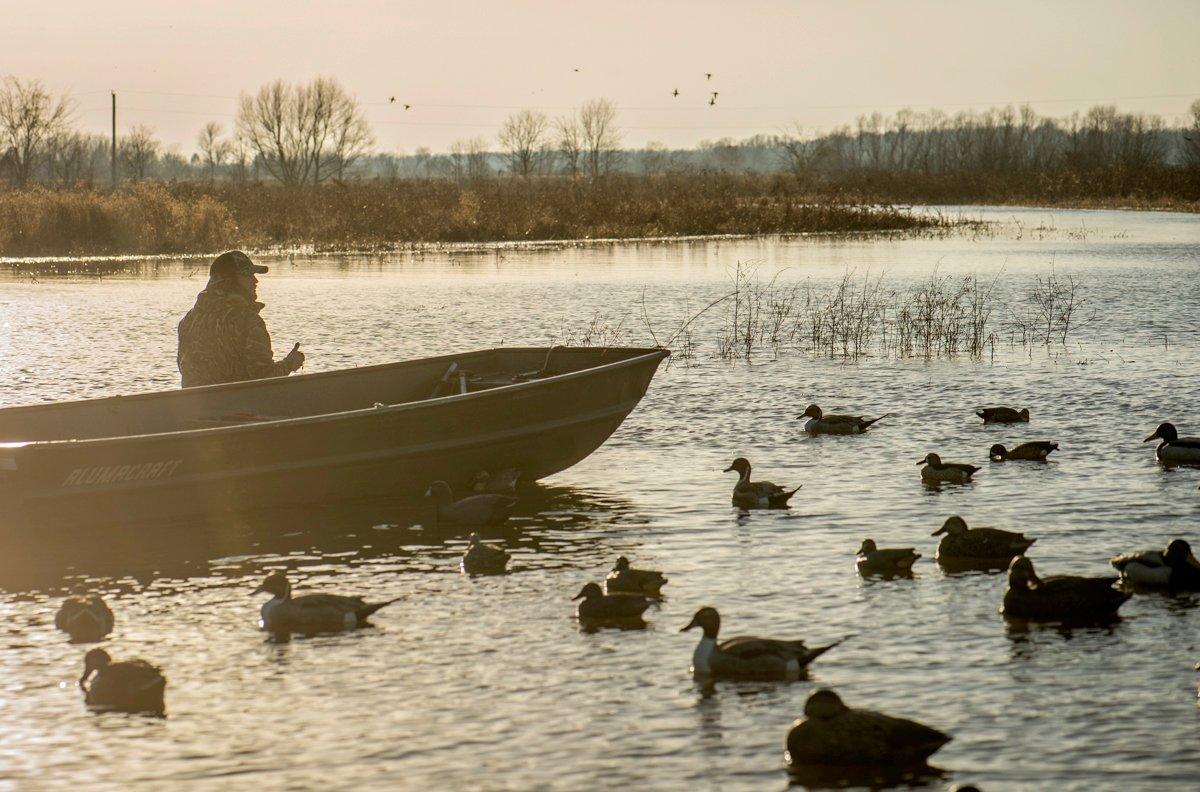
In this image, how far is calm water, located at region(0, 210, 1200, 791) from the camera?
853 centimetres

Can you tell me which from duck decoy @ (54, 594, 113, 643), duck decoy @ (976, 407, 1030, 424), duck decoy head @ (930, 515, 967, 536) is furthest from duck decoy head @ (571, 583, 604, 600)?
duck decoy @ (976, 407, 1030, 424)

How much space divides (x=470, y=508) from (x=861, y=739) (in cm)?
656

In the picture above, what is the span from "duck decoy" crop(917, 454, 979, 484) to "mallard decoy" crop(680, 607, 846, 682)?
6.18 meters

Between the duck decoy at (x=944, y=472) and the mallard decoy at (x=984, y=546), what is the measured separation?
305cm

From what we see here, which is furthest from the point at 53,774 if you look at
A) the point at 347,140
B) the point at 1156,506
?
the point at 347,140

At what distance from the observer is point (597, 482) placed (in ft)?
53.3

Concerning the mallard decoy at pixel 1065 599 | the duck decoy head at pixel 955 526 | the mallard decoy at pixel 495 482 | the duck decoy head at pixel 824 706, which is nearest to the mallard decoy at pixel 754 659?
the duck decoy head at pixel 824 706

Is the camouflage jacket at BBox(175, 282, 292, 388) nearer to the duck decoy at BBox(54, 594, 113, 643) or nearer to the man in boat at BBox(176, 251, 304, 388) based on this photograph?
the man in boat at BBox(176, 251, 304, 388)

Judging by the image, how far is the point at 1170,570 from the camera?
11297 millimetres

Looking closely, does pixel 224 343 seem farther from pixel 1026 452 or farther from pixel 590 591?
pixel 1026 452

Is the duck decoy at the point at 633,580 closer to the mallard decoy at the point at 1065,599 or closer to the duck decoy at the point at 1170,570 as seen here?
the mallard decoy at the point at 1065,599

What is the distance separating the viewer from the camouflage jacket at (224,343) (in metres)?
15.9

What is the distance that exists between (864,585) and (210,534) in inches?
237

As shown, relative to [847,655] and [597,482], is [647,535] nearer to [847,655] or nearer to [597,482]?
[597,482]
